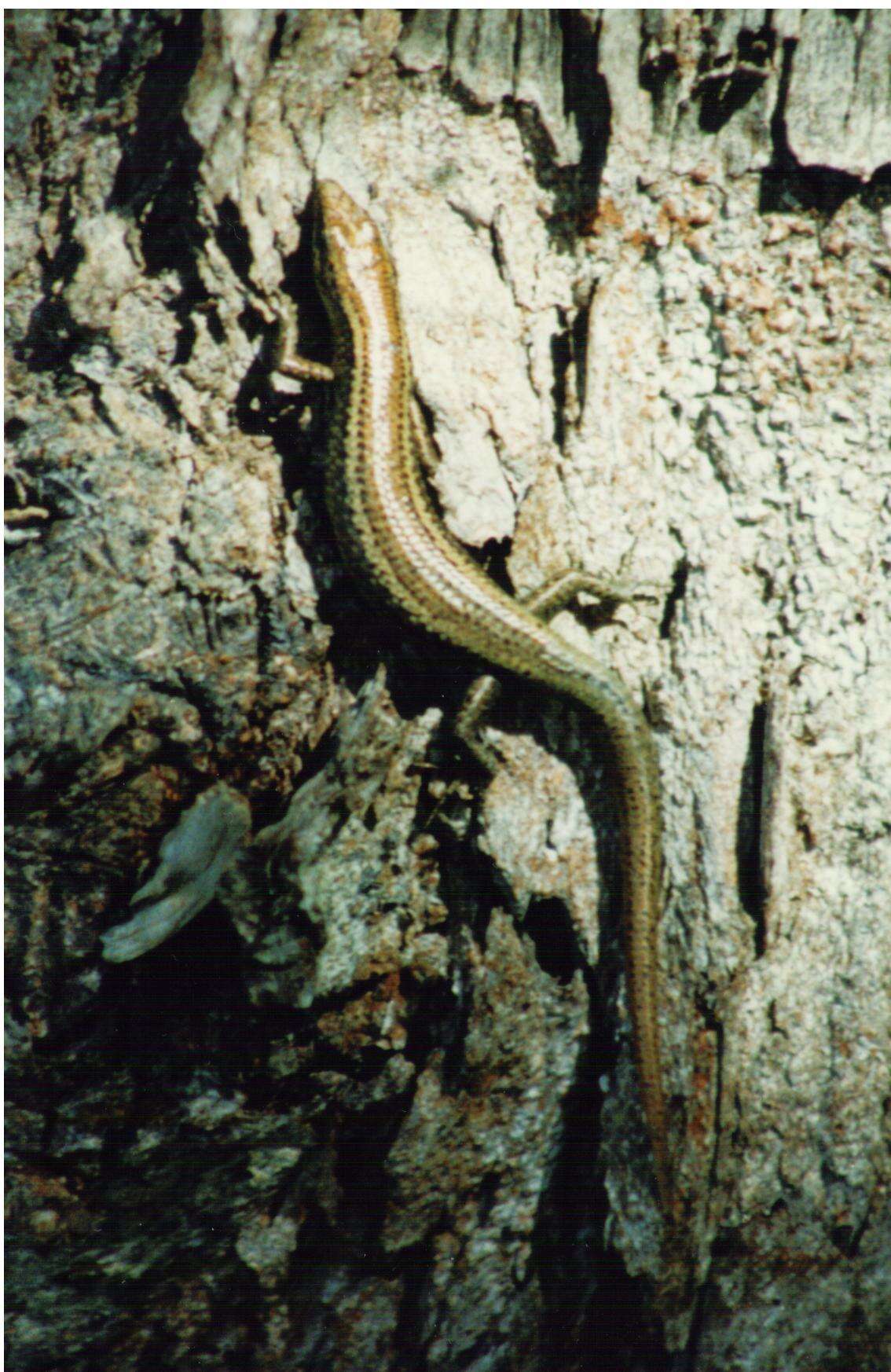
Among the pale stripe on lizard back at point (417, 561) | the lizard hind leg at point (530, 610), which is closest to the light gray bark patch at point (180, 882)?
the lizard hind leg at point (530, 610)

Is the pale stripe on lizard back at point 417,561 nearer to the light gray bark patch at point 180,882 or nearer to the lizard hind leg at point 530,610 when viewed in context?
the lizard hind leg at point 530,610

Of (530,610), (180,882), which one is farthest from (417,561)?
(180,882)

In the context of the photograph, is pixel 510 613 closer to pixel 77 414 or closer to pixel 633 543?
pixel 633 543

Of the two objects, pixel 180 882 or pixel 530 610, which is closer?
pixel 180 882

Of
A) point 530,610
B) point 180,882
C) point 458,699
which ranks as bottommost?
point 180,882

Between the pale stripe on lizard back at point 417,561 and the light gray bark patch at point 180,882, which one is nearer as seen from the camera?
the light gray bark patch at point 180,882

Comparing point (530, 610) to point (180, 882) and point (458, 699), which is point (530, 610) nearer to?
point (458, 699)

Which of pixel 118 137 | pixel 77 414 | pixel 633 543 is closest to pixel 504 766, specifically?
pixel 633 543
